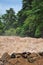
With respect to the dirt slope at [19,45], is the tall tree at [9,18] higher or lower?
higher

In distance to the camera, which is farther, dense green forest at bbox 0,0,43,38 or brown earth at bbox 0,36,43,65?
dense green forest at bbox 0,0,43,38

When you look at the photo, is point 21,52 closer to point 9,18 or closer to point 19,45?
point 19,45

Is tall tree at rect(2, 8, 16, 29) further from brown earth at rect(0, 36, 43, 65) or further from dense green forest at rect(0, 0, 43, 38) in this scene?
brown earth at rect(0, 36, 43, 65)

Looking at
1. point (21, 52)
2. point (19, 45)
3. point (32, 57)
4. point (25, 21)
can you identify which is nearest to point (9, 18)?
point (25, 21)

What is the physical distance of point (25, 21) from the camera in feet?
38.2

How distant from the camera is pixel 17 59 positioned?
12.0 feet

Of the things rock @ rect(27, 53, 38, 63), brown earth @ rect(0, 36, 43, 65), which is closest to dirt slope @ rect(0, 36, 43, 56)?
brown earth @ rect(0, 36, 43, 65)

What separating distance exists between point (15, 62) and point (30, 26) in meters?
7.32

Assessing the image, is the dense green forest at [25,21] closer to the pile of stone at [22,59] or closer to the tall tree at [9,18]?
the tall tree at [9,18]

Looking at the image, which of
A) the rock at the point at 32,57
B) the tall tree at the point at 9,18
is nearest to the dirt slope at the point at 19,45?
the rock at the point at 32,57

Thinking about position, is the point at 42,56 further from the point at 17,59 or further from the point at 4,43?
the point at 4,43

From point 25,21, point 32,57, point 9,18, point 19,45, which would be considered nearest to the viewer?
point 32,57

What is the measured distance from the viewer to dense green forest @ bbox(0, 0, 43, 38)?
1025 cm

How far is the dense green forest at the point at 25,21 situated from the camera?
33.6 ft
